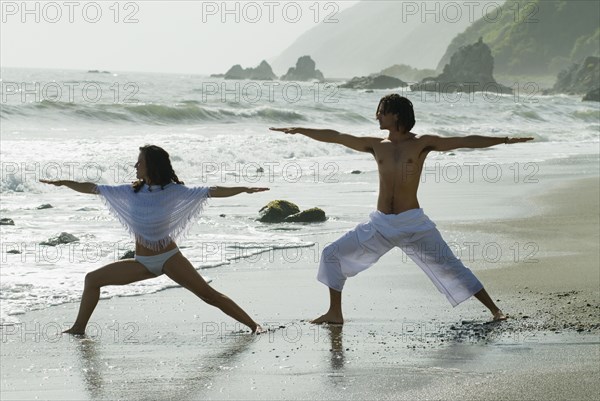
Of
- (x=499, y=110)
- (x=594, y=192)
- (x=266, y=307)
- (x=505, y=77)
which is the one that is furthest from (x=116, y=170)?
(x=505, y=77)

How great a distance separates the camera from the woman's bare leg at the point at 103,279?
644 centimetres

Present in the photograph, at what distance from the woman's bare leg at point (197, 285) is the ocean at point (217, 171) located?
1311 millimetres

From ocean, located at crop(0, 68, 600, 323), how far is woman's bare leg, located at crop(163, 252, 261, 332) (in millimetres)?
1311

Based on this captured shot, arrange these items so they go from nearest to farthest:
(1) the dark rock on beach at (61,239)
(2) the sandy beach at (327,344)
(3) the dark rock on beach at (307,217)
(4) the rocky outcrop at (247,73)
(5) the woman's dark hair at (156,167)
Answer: (2) the sandy beach at (327,344), (5) the woman's dark hair at (156,167), (1) the dark rock on beach at (61,239), (3) the dark rock on beach at (307,217), (4) the rocky outcrop at (247,73)

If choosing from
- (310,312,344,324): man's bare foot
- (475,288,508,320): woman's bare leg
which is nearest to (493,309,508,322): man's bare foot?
A: (475,288,508,320): woman's bare leg

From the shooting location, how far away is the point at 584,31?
160 meters

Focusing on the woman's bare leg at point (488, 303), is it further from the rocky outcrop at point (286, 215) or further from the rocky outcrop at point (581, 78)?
the rocky outcrop at point (581, 78)

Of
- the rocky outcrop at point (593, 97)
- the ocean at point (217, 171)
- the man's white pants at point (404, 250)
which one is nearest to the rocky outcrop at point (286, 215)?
the ocean at point (217, 171)

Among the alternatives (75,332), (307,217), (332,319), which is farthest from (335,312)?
(307,217)

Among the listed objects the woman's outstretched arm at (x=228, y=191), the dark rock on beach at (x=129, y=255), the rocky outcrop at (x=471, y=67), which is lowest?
the dark rock on beach at (x=129, y=255)

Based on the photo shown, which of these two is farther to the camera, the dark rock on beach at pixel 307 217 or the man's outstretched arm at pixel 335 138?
the dark rock on beach at pixel 307 217

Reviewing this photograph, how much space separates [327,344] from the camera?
6070mm

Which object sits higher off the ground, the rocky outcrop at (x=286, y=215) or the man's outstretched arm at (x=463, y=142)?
the man's outstretched arm at (x=463, y=142)

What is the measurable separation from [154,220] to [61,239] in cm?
414
